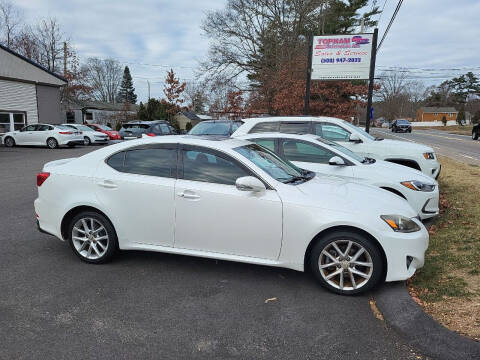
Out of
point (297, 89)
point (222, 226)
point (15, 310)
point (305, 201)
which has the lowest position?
point (15, 310)

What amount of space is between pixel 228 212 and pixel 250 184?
405 millimetres

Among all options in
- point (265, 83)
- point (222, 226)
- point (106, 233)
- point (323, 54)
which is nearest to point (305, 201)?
point (222, 226)

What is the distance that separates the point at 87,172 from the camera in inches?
176

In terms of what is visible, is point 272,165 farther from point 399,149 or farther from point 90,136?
point 90,136

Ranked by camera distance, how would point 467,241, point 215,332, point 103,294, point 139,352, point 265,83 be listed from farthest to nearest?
point 265,83 < point 467,241 < point 103,294 < point 215,332 < point 139,352

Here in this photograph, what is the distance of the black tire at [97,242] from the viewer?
172 inches

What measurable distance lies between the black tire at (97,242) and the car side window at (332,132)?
529cm

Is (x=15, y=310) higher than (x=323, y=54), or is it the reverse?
(x=323, y=54)

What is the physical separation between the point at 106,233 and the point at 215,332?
2040 mm

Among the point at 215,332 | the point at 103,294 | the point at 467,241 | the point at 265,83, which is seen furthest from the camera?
the point at 265,83

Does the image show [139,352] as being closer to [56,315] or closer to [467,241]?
[56,315]

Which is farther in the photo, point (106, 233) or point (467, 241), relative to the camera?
point (467, 241)

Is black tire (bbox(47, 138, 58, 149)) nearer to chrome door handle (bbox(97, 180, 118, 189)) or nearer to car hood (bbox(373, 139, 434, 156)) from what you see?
car hood (bbox(373, 139, 434, 156))

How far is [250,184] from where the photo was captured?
12.2 feet
